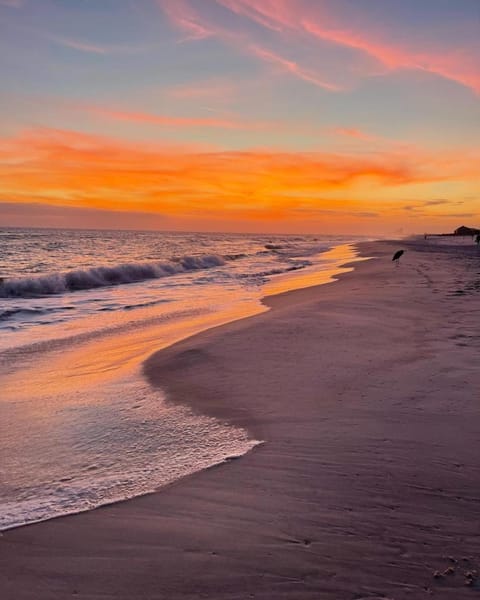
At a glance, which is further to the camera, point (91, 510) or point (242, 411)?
point (242, 411)

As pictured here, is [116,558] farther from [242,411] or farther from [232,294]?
[232,294]

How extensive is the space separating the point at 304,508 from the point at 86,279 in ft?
59.9

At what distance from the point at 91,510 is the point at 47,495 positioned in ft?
1.32

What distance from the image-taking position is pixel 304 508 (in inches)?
121

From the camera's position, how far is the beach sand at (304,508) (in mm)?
2428

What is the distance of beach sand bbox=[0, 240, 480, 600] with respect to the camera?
7.97 ft

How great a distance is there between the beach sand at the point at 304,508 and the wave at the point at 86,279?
40.9ft

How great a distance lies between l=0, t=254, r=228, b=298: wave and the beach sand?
491 inches

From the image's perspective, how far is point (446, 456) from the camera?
371 centimetres

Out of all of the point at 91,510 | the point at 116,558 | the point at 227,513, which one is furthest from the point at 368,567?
the point at 91,510

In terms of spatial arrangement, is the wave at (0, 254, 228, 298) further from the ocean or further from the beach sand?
the beach sand

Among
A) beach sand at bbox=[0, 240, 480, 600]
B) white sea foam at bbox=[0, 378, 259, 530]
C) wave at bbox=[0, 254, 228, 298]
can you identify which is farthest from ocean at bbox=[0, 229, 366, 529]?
wave at bbox=[0, 254, 228, 298]

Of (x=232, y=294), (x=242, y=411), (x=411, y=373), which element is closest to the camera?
(x=242, y=411)

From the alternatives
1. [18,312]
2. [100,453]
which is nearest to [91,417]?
[100,453]
